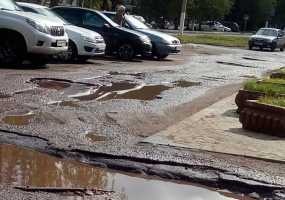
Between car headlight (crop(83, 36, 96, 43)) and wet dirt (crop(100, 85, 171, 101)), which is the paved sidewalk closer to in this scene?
wet dirt (crop(100, 85, 171, 101))

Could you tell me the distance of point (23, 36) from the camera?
1438cm

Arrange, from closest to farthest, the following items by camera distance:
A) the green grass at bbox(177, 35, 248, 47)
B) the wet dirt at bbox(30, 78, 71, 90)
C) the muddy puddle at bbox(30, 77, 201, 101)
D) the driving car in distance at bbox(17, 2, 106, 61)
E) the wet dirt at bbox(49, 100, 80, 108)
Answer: the wet dirt at bbox(49, 100, 80, 108), the muddy puddle at bbox(30, 77, 201, 101), the wet dirt at bbox(30, 78, 71, 90), the driving car in distance at bbox(17, 2, 106, 61), the green grass at bbox(177, 35, 248, 47)

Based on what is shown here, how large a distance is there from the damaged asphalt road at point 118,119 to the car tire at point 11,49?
55 centimetres

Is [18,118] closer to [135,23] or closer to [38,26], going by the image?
[38,26]

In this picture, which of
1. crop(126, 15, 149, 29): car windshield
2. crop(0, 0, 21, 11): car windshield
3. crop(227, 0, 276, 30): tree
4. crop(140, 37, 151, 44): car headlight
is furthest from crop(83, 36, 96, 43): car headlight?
crop(227, 0, 276, 30): tree

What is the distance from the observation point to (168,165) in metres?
6.74

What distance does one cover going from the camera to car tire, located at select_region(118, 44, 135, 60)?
808 inches

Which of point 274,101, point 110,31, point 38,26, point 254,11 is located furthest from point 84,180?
point 254,11

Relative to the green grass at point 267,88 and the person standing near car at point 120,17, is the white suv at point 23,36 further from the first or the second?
the person standing near car at point 120,17

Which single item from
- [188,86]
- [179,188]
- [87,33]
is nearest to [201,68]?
[87,33]

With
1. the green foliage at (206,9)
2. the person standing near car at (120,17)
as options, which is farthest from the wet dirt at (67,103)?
the green foliage at (206,9)

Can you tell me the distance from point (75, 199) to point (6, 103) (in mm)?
4524

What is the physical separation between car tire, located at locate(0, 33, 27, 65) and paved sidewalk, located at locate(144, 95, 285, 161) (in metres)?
6.11

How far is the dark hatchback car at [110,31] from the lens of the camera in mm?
20172
